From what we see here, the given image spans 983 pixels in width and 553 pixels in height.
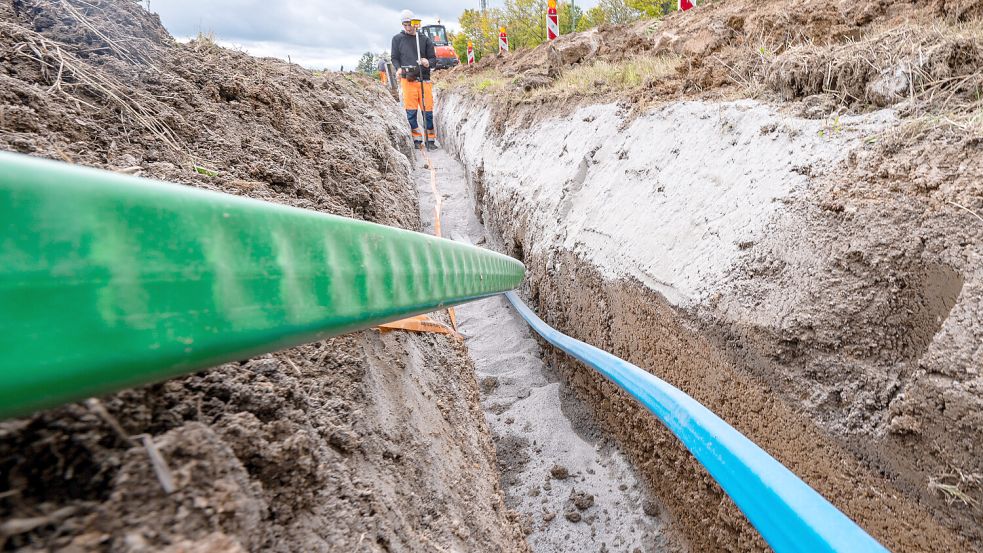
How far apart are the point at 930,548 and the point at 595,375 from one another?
159 cm

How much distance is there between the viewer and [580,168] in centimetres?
360

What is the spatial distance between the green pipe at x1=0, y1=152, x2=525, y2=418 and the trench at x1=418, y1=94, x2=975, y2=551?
5.49 ft

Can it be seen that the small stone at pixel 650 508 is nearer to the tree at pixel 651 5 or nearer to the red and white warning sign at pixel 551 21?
the red and white warning sign at pixel 551 21

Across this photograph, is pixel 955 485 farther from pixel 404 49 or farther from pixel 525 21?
pixel 525 21

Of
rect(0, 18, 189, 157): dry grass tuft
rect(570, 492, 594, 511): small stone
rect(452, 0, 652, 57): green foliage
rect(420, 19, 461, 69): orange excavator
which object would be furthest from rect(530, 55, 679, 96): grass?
rect(420, 19, 461, 69): orange excavator

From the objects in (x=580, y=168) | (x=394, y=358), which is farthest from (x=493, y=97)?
(x=394, y=358)

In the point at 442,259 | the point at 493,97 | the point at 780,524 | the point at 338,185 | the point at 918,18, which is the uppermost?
the point at 493,97

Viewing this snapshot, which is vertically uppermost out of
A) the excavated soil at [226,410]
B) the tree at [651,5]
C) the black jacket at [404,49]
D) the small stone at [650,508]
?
the tree at [651,5]

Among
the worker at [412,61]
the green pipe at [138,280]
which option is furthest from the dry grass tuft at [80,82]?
the worker at [412,61]

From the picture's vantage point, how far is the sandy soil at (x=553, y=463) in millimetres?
2283

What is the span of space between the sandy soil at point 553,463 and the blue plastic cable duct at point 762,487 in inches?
32.7

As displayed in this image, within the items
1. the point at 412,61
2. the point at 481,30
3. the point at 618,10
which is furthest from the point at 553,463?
the point at 481,30

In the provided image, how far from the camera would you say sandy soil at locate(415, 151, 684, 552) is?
2.28 metres

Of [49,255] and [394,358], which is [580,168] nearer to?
[394,358]
